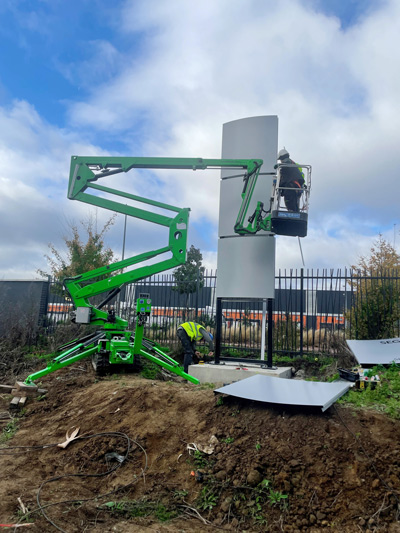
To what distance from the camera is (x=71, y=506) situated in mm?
3801

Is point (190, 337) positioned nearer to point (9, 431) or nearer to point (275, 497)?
point (9, 431)

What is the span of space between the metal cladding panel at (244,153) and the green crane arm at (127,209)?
386mm

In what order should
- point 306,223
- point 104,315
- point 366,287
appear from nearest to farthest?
point 306,223 < point 104,315 < point 366,287

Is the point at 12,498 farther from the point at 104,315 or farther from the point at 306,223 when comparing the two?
the point at 306,223

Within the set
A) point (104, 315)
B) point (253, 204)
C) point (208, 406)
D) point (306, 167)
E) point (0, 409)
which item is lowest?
point (0, 409)

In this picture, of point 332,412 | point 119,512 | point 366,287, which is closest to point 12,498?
point 119,512

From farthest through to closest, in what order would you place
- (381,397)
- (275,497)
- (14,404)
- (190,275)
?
(190,275)
(14,404)
(381,397)
(275,497)

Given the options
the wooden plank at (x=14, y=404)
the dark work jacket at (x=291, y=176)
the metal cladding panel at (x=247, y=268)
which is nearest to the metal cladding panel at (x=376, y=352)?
the metal cladding panel at (x=247, y=268)

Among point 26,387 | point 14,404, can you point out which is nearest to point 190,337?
point 26,387

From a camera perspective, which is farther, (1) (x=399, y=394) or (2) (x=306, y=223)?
(2) (x=306, y=223)

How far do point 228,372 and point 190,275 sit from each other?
7199 millimetres

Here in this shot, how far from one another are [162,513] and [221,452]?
87 centimetres

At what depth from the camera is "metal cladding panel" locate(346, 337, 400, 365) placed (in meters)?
6.73

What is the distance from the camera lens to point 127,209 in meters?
8.77
